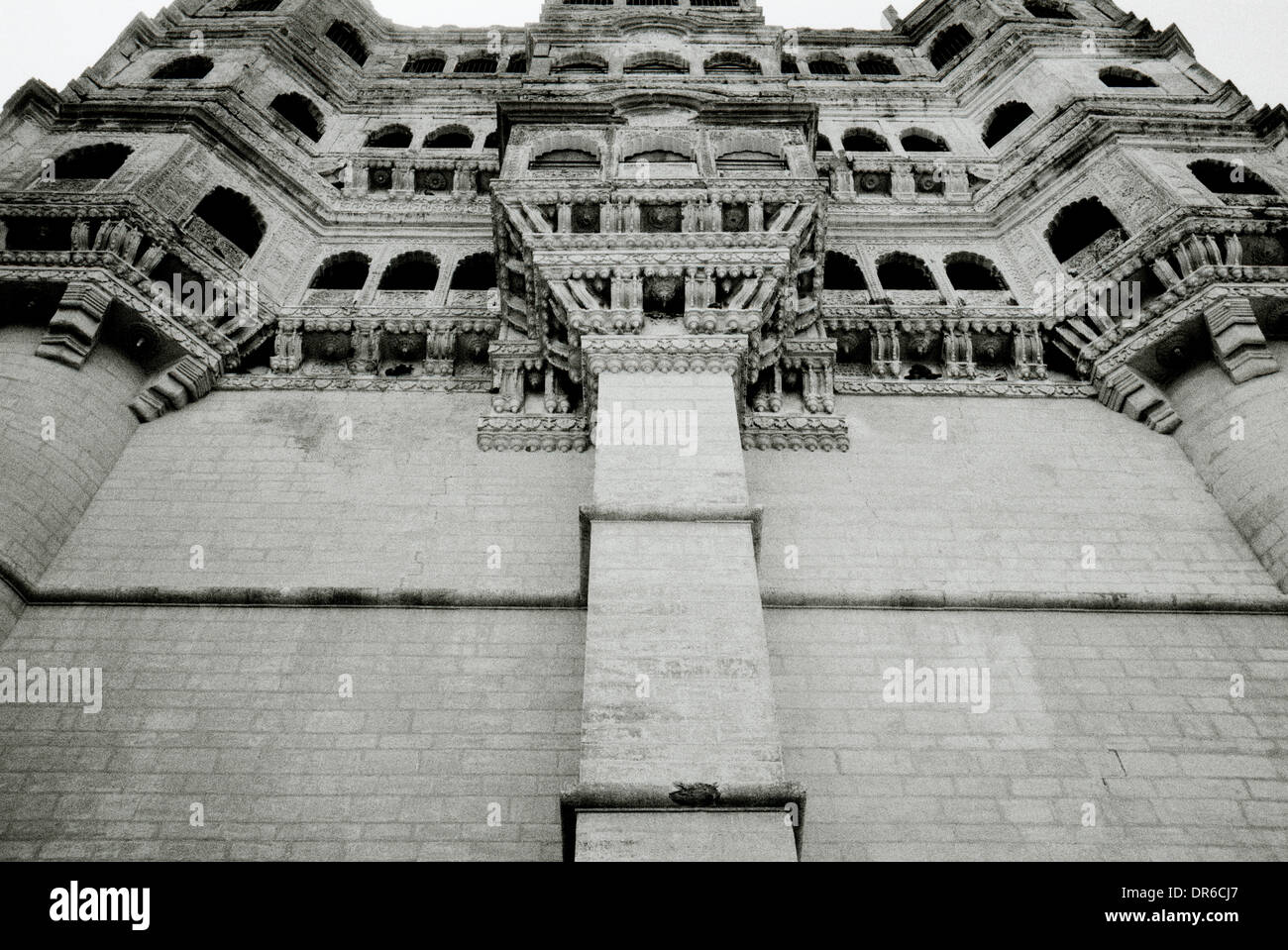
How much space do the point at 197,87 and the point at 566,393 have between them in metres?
9.44

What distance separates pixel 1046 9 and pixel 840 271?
11740 mm

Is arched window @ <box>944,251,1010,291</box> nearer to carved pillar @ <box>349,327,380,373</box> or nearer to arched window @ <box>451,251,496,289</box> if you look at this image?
arched window @ <box>451,251,496,289</box>

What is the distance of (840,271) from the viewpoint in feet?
54.6

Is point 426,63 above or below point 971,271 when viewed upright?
above

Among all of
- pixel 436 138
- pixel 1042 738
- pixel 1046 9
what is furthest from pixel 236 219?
pixel 1046 9

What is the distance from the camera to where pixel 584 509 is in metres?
9.55

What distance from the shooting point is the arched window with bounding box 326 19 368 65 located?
76.2 feet

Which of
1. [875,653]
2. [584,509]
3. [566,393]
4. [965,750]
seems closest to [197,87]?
[566,393]

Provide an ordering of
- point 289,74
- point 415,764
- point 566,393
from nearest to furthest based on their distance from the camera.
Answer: point 415,764, point 566,393, point 289,74

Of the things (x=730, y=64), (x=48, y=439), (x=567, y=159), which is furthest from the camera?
(x=730, y=64)

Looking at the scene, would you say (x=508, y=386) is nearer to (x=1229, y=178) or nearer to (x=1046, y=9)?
(x=1229, y=178)

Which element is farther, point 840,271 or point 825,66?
point 825,66

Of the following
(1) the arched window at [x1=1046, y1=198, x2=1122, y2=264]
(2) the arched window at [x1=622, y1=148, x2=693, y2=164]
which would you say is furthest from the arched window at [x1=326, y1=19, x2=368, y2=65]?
(1) the arched window at [x1=1046, y1=198, x2=1122, y2=264]
